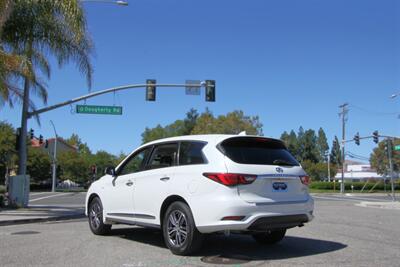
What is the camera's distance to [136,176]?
31.3ft

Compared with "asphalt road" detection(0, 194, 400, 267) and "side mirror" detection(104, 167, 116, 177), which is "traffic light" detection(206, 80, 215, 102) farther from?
"side mirror" detection(104, 167, 116, 177)

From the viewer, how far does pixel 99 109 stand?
2756 cm

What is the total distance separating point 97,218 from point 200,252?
3250 millimetres

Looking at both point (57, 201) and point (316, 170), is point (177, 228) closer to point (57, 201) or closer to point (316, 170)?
point (57, 201)

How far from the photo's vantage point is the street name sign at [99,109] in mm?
27234

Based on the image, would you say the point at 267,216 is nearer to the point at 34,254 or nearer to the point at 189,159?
the point at 189,159

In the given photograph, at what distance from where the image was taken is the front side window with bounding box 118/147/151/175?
9.62 metres

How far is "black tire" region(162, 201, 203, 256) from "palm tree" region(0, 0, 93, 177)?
33.2 feet

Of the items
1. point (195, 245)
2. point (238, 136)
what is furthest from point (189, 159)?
point (195, 245)

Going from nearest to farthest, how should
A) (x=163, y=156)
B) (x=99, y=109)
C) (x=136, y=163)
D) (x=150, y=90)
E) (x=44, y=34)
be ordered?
1. (x=163, y=156)
2. (x=136, y=163)
3. (x=44, y=34)
4. (x=150, y=90)
5. (x=99, y=109)

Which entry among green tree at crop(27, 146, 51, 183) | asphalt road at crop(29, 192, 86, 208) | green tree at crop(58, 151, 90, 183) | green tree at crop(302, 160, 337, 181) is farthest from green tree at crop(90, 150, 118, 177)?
asphalt road at crop(29, 192, 86, 208)

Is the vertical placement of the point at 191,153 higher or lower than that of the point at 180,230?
higher

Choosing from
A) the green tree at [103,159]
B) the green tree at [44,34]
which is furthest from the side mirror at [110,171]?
the green tree at [103,159]

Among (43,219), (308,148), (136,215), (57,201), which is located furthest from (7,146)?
(308,148)
